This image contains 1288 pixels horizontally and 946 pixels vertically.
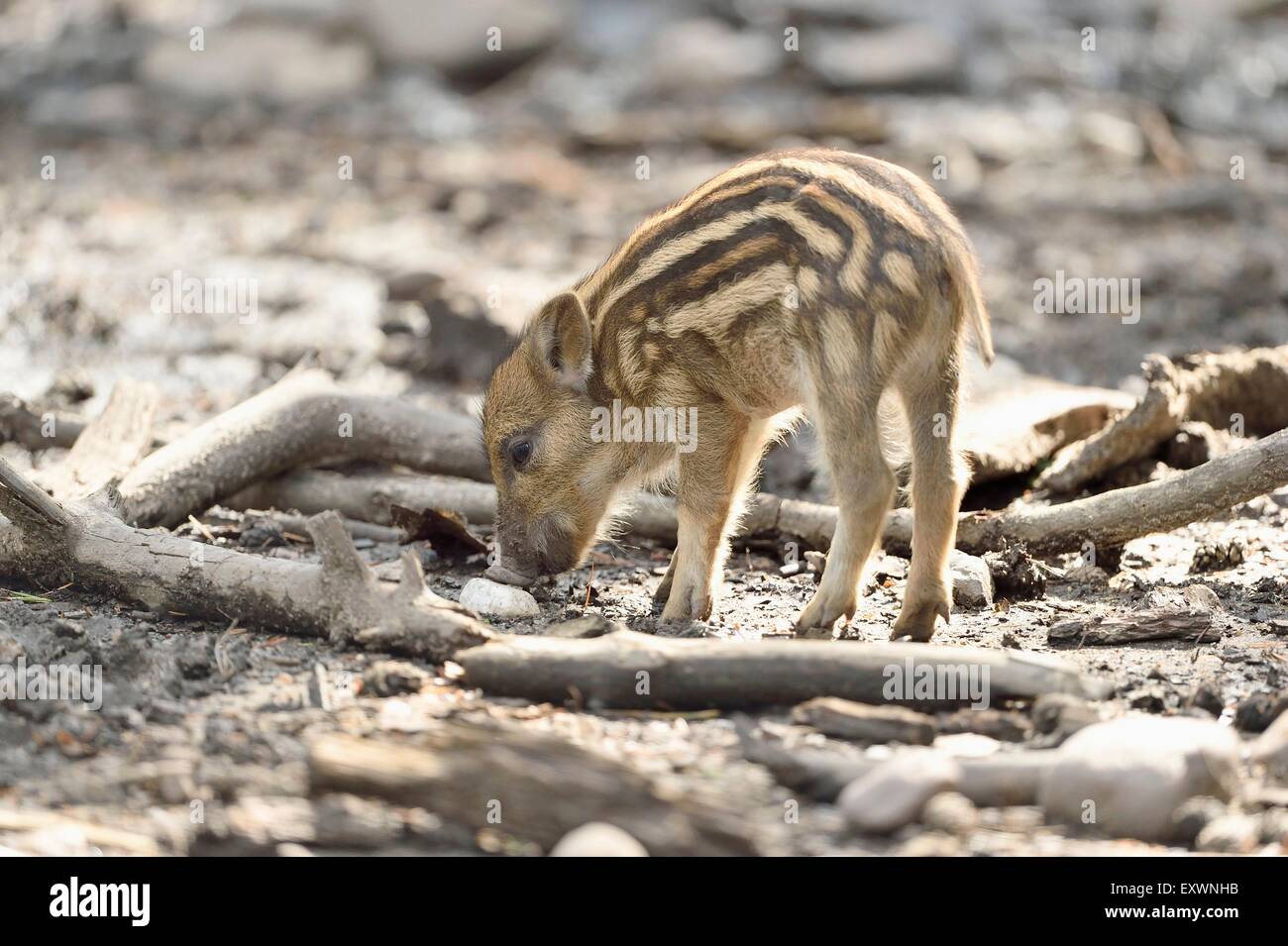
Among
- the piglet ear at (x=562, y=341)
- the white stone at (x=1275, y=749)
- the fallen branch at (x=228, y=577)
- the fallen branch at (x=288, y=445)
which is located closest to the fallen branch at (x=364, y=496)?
the fallen branch at (x=288, y=445)

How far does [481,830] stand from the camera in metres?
3.61

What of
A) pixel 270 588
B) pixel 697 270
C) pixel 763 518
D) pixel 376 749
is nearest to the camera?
pixel 376 749

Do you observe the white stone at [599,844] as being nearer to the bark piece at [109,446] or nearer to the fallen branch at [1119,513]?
the fallen branch at [1119,513]

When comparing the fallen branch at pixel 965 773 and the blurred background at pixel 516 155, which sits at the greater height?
the blurred background at pixel 516 155

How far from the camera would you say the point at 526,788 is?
142 inches

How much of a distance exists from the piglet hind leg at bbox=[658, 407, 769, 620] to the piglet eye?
0.69 meters

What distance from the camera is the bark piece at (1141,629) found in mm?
5117

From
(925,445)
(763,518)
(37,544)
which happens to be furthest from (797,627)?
(37,544)

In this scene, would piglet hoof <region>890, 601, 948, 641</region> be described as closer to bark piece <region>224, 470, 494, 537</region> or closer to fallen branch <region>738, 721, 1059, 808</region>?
fallen branch <region>738, 721, 1059, 808</region>

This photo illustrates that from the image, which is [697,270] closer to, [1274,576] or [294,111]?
[1274,576]

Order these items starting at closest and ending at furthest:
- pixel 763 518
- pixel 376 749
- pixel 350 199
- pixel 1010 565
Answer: pixel 376 749, pixel 1010 565, pixel 763 518, pixel 350 199

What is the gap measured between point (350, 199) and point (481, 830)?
33.9ft

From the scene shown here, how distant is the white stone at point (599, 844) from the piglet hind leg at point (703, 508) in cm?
218

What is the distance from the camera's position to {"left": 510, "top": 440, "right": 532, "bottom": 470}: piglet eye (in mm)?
6000
